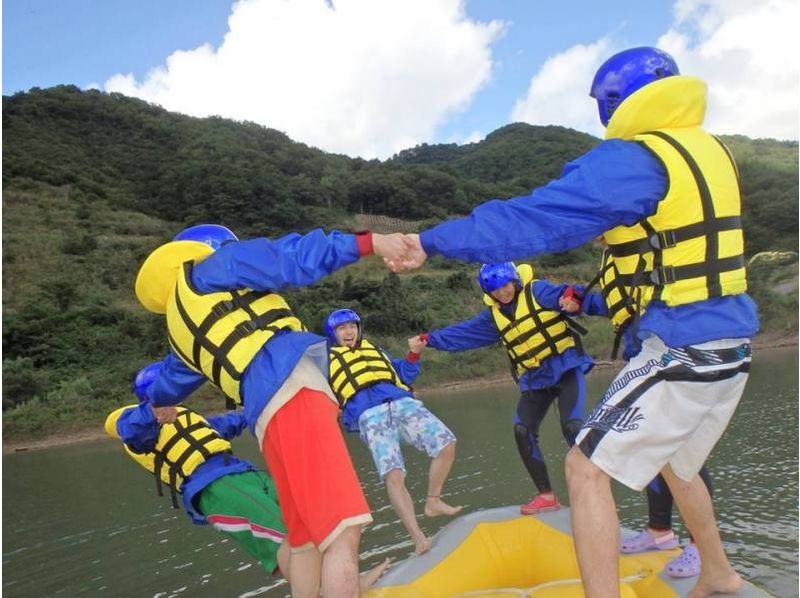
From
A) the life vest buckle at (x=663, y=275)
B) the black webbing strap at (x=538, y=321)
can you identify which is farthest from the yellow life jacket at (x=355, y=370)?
the life vest buckle at (x=663, y=275)

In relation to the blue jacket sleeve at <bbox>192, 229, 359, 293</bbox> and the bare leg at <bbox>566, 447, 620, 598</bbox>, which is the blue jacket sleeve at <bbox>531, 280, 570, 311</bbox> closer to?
the blue jacket sleeve at <bbox>192, 229, 359, 293</bbox>

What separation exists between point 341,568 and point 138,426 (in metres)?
2.28

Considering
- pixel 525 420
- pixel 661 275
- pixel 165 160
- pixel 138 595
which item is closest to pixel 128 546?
pixel 138 595

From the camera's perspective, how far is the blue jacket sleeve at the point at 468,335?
5035 mm

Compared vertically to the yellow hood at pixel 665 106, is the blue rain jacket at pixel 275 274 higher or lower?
lower

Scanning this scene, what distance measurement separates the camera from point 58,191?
4612 cm

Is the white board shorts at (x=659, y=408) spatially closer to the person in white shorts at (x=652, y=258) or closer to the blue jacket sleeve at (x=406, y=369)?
the person in white shorts at (x=652, y=258)

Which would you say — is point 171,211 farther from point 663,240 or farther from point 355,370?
point 663,240

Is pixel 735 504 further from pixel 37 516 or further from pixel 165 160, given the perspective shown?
pixel 165 160

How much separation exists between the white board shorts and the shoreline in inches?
568

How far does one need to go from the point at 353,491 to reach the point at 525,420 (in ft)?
7.87

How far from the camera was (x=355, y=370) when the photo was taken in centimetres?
497

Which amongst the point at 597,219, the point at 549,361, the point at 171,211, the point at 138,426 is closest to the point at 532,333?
the point at 549,361

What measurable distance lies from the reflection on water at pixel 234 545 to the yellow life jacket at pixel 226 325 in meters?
2.38
